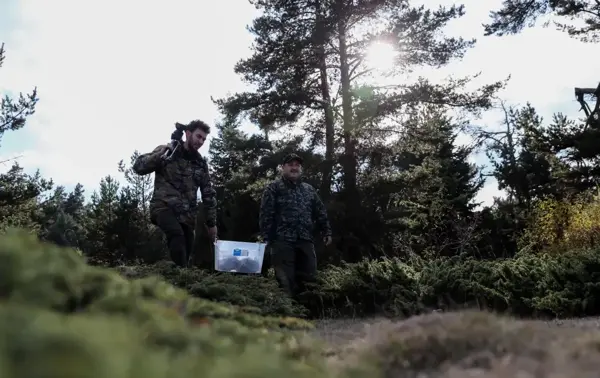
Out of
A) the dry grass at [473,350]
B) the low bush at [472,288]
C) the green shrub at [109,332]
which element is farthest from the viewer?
the low bush at [472,288]

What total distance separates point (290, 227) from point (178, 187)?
1.52m

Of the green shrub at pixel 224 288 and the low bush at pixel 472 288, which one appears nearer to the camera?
the green shrub at pixel 224 288

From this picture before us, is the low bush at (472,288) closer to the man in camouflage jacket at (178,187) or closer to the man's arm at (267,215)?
the man's arm at (267,215)

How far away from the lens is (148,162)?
612 centimetres

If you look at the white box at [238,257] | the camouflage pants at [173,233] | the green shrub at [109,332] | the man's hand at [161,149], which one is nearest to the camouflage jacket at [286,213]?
the white box at [238,257]

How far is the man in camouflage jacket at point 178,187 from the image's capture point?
6.17 meters

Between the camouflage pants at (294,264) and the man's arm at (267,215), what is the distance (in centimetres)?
17

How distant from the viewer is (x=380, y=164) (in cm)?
1902

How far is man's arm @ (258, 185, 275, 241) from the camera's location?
715cm

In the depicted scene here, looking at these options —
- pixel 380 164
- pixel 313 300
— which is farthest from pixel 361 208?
pixel 313 300

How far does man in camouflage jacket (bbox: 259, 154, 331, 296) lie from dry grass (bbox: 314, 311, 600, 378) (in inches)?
204

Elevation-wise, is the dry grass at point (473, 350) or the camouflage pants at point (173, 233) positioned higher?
the camouflage pants at point (173, 233)

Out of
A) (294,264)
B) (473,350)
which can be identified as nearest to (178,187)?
(294,264)

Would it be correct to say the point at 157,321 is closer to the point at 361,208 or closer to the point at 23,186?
the point at 361,208
